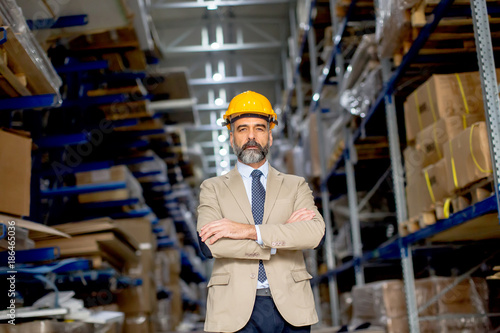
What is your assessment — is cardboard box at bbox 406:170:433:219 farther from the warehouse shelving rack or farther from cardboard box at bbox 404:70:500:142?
cardboard box at bbox 404:70:500:142

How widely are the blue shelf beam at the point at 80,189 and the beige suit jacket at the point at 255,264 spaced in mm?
3320

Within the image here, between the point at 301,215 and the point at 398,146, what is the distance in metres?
3.02

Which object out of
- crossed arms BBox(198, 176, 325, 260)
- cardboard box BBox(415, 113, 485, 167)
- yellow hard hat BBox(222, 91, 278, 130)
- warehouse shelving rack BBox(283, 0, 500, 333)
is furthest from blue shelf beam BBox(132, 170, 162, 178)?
crossed arms BBox(198, 176, 325, 260)

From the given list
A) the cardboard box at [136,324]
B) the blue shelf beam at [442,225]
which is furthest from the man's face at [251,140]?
the cardboard box at [136,324]

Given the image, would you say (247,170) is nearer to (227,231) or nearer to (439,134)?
(227,231)

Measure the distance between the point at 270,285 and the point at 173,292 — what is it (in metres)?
8.28

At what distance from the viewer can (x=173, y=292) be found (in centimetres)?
1048

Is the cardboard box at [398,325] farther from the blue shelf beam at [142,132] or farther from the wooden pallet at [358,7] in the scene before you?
the blue shelf beam at [142,132]

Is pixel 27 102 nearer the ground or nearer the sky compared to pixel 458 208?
nearer the sky

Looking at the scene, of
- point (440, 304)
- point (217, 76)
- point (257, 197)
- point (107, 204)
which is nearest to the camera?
point (257, 197)

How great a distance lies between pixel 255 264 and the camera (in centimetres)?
259

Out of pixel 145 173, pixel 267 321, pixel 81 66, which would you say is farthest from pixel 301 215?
pixel 145 173

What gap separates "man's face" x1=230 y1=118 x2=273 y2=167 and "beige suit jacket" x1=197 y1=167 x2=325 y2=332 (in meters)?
0.18

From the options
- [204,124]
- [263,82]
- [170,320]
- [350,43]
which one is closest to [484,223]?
[350,43]
